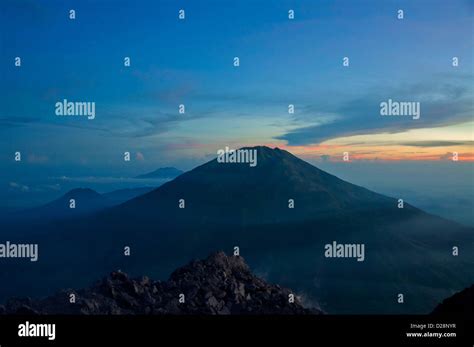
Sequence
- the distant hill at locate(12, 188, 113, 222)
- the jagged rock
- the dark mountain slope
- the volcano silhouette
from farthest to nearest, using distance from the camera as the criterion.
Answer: the distant hill at locate(12, 188, 113, 222)
the volcano silhouette
the jagged rock
the dark mountain slope

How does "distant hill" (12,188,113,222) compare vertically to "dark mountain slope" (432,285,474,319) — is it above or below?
above

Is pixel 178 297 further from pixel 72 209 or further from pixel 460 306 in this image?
pixel 72 209

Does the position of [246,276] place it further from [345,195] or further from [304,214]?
[345,195]

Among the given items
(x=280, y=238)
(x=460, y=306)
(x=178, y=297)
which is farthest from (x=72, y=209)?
(x=460, y=306)

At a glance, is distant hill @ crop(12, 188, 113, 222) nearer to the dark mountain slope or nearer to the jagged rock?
the jagged rock

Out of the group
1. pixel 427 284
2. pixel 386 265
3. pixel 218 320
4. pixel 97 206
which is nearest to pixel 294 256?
pixel 386 265

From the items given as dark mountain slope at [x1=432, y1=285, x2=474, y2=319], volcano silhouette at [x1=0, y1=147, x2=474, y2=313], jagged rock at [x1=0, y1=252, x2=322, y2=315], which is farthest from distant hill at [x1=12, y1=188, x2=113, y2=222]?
dark mountain slope at [x1=432, y1=285, x2=474, y2=319]

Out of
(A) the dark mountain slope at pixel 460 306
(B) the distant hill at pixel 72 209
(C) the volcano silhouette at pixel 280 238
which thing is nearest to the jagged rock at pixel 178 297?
(A) the dark mountain slope at pixel 460 306
